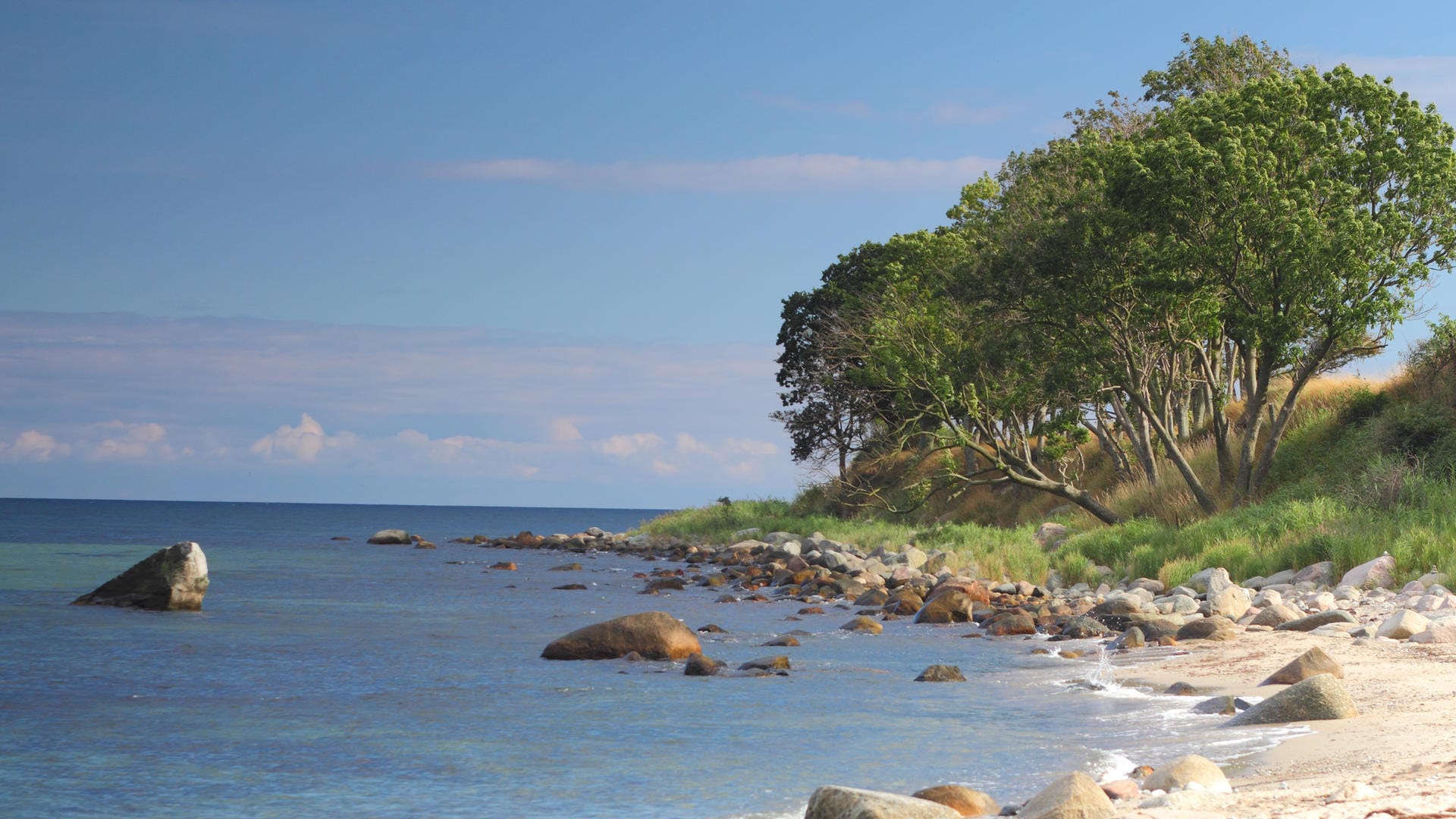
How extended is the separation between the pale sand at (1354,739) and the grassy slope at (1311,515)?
17.2 ft

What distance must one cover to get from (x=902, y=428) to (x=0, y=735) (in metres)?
25.1

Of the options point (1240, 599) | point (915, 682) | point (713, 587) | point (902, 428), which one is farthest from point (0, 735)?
point (902, 428)

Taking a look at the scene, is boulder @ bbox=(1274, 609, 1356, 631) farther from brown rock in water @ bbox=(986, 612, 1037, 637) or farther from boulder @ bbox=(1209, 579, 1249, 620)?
brown rock in water @ bbox=(986, 612, 1037, 637)

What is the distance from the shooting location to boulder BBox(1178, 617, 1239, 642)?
53.6 feet

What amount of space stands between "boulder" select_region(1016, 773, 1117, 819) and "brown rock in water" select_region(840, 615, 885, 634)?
1350 centimetres

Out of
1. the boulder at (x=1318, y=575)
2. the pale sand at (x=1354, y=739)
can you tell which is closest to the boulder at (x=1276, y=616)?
the pale sand at (x=1354, y=739)

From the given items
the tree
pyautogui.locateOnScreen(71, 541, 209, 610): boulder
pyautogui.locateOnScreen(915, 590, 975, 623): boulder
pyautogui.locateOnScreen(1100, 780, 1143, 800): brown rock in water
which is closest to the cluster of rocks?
pyautogui.locateOnScreen(1100, 780, 1143, 800): brown rock in water

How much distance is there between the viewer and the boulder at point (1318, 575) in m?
19.4

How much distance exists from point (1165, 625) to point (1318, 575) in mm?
4122

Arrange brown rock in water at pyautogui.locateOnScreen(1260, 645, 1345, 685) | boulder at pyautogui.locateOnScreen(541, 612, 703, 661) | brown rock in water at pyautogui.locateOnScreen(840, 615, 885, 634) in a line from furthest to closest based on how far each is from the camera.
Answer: brown rock in water at pyautogui.locateOnScreen(840, 615, 885, 634)
boulder at pyautogui.locateOnScreen(541, 612, 703, 661)
brown rock in water at pyautogui.locateOnScreen(1260, 645, 1345, 685)

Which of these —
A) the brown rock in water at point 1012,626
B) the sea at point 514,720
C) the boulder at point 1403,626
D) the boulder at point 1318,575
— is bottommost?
the sea at point 514,720

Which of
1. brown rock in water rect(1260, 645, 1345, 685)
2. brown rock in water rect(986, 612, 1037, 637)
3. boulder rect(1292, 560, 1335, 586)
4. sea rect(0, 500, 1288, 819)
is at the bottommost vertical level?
sea rect(0, 500, 1288, 819)

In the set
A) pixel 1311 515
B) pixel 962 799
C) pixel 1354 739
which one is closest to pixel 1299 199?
pixel 1311 515

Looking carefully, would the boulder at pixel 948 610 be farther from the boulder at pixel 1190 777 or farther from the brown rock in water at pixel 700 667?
the boulder at pixel 1190 777
